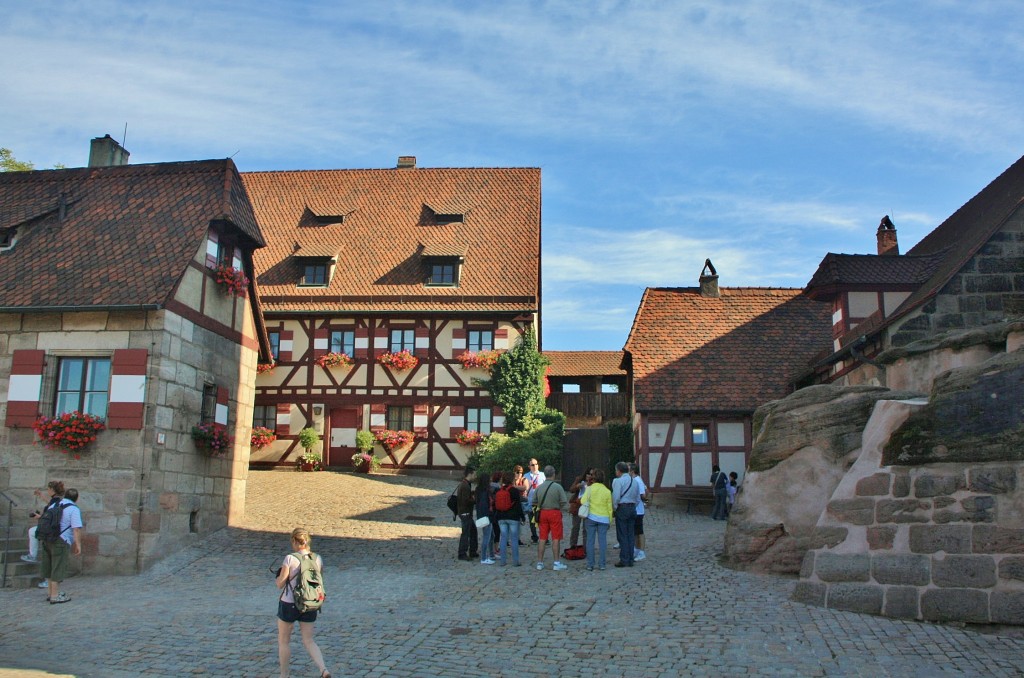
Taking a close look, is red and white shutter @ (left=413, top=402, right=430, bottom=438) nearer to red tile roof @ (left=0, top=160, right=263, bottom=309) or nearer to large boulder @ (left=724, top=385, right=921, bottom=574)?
red tile roof @ (left=0, top=160, right=263, bottom=309)

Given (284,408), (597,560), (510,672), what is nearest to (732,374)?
(597,560)

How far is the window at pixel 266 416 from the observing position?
27.5 meters

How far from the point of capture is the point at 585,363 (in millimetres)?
40188

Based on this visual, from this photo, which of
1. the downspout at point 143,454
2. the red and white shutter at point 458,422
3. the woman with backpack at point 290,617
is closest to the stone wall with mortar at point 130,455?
the downspout at point 143,454

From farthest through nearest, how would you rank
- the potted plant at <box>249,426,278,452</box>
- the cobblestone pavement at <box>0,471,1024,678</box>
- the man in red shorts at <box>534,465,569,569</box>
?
1. the potted plant at <box>249,426,278,452</box>
2. the man in red shorts at <box>534,465,569,569</box>
3. the cobblestone pavement at <box>0,471,1024,678</box>

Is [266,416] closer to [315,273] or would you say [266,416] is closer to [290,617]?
[315,273]

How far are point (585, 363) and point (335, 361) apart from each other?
594 inches

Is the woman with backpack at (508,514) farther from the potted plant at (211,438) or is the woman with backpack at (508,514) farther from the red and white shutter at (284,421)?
the red and white shutter at (284,421)

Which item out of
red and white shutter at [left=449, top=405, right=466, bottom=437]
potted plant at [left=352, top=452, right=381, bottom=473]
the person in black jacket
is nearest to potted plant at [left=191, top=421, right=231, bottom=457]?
the person in black jacket

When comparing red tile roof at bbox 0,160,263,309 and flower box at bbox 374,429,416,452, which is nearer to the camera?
red tile roof at bbox 0,160,263,309

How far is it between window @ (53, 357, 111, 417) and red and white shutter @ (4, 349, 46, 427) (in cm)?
30

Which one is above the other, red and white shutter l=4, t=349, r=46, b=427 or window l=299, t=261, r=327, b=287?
window l=299, t=261, r=327, b=287

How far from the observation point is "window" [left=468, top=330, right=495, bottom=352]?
89.8ft

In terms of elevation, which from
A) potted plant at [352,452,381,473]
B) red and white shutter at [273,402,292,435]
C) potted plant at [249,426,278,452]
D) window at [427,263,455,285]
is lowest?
potted plant at [352,452,381,473]
